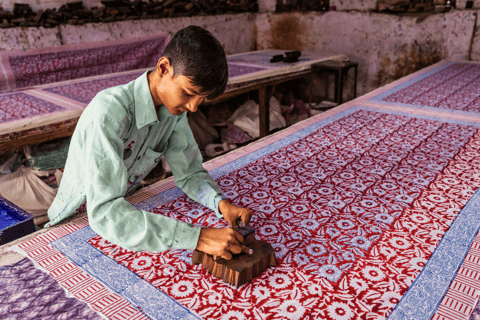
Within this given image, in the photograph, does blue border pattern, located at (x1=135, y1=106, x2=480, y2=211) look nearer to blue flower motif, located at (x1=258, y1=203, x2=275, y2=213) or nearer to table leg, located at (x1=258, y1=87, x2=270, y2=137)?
blue flower motif, located at (x1=258, y1=203, x2=275, y2=213)

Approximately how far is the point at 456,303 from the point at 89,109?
1.30 m

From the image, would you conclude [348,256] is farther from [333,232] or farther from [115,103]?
[115,103]

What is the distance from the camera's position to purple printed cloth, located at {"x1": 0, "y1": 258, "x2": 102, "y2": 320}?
1.04 m

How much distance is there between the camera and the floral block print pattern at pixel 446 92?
122 inches

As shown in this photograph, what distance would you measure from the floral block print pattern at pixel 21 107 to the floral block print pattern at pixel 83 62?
1.96 feet

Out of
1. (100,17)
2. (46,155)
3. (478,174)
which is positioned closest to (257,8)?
(100,17)

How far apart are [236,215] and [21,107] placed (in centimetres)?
299

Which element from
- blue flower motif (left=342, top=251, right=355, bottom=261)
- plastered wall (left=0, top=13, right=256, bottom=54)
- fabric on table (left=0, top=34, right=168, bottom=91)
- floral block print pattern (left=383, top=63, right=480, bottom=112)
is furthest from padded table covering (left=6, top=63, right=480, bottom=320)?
plastered wall (left=0, top=13, right=256, bottom=54)

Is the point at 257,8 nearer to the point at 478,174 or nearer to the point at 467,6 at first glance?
the point at 467,6

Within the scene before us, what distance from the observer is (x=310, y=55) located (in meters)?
6.27

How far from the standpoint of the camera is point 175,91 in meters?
1.19

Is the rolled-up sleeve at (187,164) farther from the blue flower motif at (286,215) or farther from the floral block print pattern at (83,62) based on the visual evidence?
the floral block print pattern at (83,62)

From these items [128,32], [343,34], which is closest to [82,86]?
[128,32]

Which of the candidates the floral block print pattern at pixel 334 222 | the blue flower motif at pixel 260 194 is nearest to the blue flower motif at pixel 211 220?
the floral block print pattern at pixel 334 222
